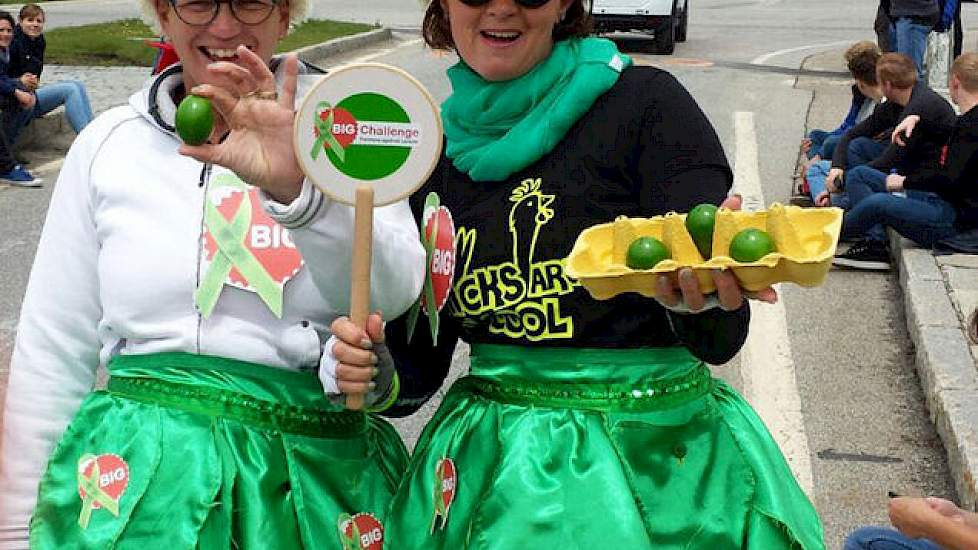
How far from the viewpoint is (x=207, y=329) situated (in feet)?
8.41

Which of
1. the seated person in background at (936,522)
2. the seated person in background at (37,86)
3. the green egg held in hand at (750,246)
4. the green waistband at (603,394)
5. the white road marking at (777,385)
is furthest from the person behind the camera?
the seated person in background at (37,86)

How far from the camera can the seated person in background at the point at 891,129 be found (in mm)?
9141

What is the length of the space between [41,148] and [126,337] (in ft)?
32.8

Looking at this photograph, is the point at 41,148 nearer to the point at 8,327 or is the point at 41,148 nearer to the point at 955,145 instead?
the point at 8,327

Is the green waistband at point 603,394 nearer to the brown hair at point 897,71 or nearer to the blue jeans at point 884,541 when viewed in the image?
the blue jeans at point 884,541

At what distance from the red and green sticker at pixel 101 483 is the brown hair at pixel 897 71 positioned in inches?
312

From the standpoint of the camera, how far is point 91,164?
2705mm

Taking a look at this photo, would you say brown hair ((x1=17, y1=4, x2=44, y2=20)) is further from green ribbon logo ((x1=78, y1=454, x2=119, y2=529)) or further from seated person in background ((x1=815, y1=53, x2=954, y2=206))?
green ribbon logo ((x1=78, y1=454, x2=119, y2=529))

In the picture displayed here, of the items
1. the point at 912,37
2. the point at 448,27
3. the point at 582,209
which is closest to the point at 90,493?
the point at 582,209

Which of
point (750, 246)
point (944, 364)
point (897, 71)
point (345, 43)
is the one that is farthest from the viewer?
point (345, 43)

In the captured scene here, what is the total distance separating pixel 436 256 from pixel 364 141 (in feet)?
1.04

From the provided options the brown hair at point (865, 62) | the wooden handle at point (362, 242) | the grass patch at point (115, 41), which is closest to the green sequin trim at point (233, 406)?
the wooden handle at point (362, 242)

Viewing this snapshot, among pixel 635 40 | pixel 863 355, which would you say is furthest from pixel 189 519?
pixel 635 40

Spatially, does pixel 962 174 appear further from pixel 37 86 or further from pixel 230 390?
pixel 37 86
